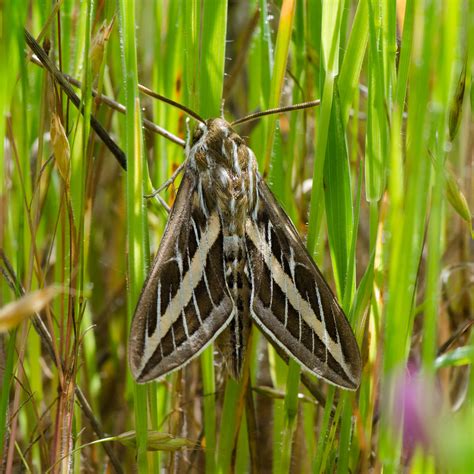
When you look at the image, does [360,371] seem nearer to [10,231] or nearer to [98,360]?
[10,231]

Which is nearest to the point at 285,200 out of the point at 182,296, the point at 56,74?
the point at 182,296

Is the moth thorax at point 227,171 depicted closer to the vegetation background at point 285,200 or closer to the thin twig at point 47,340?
the vegetation background at point 285,200

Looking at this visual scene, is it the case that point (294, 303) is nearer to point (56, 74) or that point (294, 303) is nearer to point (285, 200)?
point (285, 200)

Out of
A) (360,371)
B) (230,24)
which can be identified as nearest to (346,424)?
(360,371)

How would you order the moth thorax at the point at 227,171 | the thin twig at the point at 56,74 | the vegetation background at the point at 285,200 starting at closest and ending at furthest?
1. the vegetation background at the point at 285,200
2. the thin twig at the point at 56,74
3. the moth thorax at the point at 227,171

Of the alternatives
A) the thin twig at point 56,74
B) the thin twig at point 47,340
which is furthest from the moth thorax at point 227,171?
the thin twig at point 47,340

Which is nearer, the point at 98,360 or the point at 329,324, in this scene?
the point at 329,324
